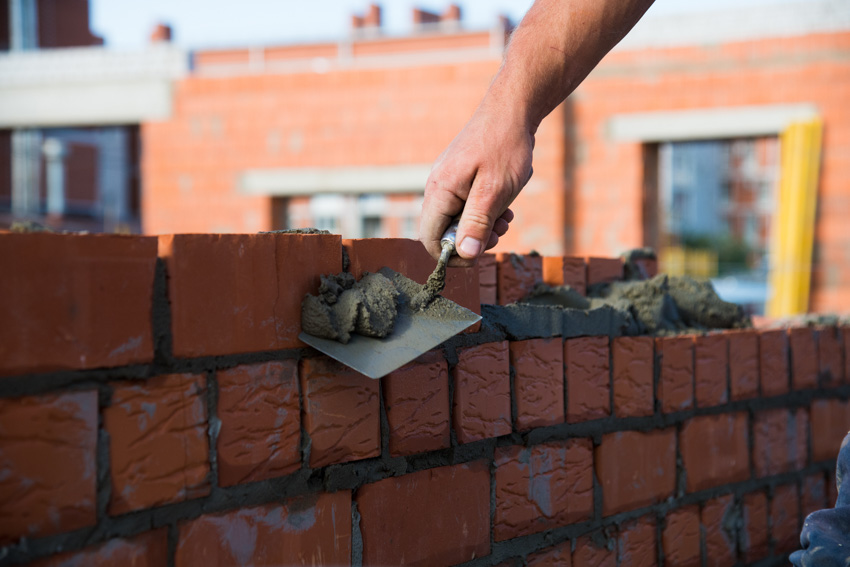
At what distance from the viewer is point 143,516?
1.20 meters

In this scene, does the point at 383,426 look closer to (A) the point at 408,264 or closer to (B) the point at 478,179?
(A) the point at 408,264

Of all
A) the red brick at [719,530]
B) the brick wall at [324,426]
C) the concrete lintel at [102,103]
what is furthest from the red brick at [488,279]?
the concrete lintel at [102,103]

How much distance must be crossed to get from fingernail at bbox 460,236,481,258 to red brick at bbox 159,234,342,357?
0.27m

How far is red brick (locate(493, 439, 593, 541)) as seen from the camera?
5.66 ft

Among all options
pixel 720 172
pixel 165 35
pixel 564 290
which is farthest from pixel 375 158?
pixel 720 172

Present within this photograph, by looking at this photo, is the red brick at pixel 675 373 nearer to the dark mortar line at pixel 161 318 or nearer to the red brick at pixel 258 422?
the red brick at pixel 258 422

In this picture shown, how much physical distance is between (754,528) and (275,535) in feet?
5.66

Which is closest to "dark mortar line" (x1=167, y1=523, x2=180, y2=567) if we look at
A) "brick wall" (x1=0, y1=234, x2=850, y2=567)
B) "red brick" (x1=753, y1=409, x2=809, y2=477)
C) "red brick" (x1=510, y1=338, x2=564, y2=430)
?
"brick wall" (x1=0, y1=234, x2=850, y2=567)

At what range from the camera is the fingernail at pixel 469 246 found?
139cm

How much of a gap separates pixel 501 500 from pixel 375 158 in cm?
873

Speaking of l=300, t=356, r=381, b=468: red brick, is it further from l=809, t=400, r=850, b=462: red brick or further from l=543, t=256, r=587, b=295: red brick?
l=809, t=400, r=850, b=462: red brick

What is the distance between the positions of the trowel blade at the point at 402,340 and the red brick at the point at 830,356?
1.74m

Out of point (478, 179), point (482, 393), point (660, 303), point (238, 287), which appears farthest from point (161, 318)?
point (660, 303)

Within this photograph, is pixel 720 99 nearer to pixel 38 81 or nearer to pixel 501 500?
pixel 501 500
